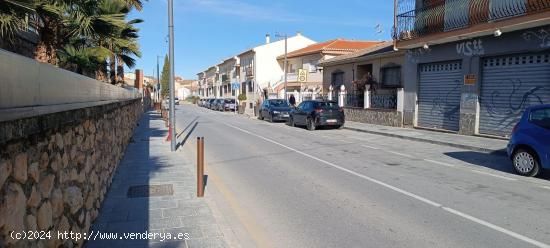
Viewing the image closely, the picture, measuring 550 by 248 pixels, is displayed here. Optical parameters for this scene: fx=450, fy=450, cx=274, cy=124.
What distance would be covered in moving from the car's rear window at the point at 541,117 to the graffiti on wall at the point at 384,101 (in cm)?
1373

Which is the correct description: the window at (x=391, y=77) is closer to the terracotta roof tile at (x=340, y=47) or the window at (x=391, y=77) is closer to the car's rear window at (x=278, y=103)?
the car's rear window at (x=278, y=103)

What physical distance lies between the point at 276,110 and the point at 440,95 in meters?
12.4

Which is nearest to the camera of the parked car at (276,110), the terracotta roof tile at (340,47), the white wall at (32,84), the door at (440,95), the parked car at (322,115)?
the white wall at (32,84)

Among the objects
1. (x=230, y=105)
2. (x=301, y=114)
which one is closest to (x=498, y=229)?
(x=301, y=114)

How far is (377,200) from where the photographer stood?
6.98 meters

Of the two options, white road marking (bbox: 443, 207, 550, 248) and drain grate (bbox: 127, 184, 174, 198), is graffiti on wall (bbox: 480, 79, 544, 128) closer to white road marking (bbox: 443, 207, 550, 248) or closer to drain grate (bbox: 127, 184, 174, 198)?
white road marking (bbox: 443, 207, 550, 248)

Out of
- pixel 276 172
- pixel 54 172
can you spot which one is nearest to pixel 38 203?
pixel 54 172

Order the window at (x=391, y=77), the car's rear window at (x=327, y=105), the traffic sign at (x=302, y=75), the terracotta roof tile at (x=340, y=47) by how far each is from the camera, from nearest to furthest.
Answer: the car's rear window at (x=327, y=105), the window at (x=391, y=77), the traffic sign at (x=302, y=75), the terracotta roof tile at (x=340, y=47)

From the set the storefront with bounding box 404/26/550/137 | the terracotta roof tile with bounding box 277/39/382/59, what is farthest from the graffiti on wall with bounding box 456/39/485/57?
the terracotta roof tile with bounding box 277/39/382/59

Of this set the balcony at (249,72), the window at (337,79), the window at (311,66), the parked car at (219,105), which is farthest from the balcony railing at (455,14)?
the balcony at (249,72)

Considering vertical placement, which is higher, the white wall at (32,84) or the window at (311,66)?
the window at (311,66)

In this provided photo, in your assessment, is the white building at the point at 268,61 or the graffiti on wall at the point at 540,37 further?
the white building at the point at 268,61

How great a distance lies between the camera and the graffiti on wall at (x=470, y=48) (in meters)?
16.4

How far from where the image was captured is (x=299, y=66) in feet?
157
